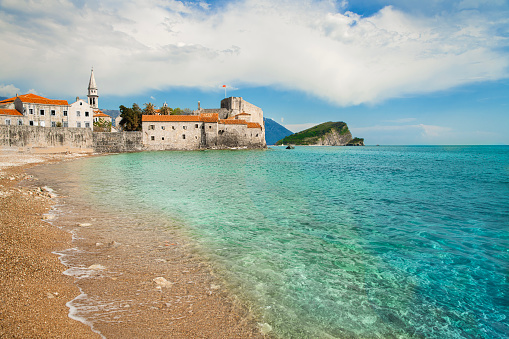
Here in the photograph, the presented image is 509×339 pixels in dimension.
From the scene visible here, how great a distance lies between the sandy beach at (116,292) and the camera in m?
3.22

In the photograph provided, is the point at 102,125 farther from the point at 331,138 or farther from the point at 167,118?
the point at 331,138

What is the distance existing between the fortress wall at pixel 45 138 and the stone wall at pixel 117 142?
1.43 meters

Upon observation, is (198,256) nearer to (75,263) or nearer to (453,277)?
(75,263)

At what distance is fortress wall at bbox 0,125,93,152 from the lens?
3797 cm

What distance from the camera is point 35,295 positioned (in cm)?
368

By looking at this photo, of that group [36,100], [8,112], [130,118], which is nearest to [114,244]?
[8,112]

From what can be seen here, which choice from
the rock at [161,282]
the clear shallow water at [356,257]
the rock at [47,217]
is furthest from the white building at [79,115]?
the rock at [161,282]

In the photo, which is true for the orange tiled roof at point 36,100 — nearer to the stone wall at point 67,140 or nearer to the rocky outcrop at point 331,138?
the stone wall at point 67,140

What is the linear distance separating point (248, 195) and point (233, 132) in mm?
50693

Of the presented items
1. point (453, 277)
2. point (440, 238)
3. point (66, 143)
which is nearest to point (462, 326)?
point (453, 277)

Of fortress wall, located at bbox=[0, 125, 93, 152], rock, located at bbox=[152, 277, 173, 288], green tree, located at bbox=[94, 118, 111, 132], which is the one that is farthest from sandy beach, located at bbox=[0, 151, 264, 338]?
green tree, located at bbox=[94, 118, 111, 132]

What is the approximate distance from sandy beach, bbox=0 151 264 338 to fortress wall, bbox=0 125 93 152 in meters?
41.1

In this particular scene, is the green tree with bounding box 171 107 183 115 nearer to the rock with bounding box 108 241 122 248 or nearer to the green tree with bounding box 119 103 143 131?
the green tree with bounding box 119 103 143 131

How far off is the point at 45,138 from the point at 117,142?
1285cm
